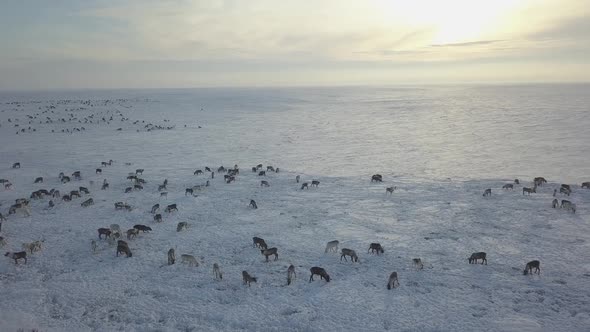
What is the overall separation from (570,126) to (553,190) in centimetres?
3402

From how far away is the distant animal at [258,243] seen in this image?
55.4 ft

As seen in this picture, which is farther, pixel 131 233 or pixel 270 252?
pixel 131 233

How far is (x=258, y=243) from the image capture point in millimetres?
17453

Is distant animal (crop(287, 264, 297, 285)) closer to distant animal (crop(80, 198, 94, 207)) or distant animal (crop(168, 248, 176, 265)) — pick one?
distant animal (crop(168, 248, 176, 265))

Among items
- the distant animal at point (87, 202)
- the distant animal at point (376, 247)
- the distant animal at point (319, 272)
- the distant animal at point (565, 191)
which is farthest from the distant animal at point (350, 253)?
the distant animal at point (565, 191)

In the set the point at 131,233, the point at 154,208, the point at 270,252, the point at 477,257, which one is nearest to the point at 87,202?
the point at 154,208

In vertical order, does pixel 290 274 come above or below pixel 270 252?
below

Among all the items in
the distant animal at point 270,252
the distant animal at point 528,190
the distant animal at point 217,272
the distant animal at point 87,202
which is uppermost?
the distant animal at point 528,190

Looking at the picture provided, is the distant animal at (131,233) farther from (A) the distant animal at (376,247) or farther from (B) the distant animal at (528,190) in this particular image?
(B) the distant animal at (528,190)

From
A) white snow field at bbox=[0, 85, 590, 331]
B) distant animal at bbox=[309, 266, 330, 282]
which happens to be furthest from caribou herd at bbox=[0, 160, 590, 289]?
white snow field at bbox=[0, 85, 590, 331]

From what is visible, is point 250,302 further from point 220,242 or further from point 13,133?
point 13,133

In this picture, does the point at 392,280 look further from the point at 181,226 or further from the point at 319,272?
the point at 181,226

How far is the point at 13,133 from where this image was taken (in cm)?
5328

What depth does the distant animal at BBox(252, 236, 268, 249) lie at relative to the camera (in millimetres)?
16891
